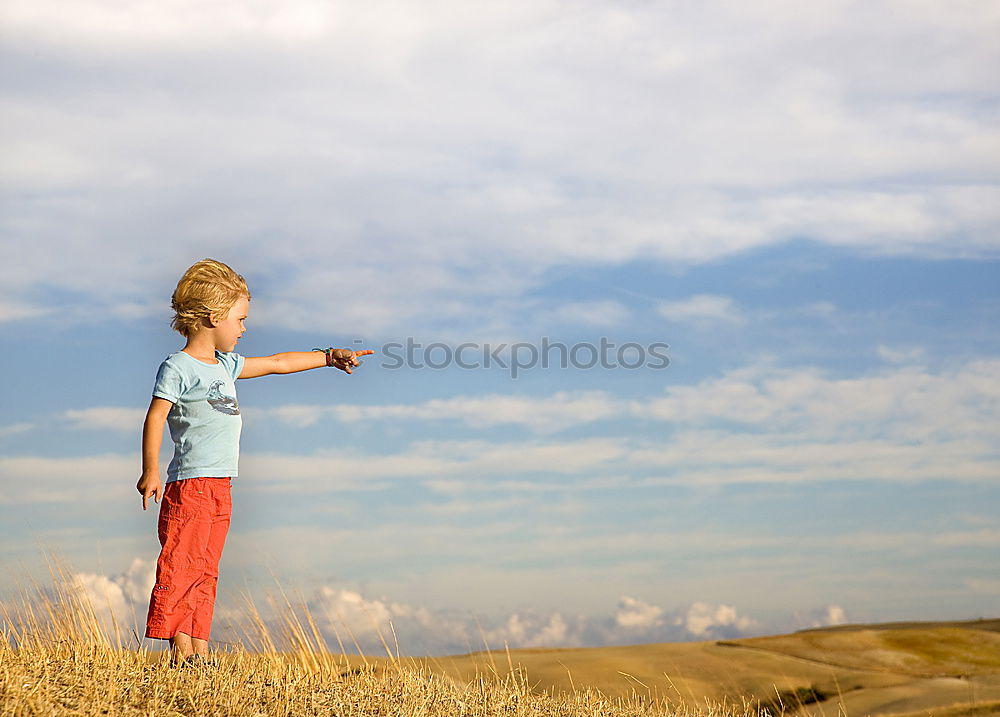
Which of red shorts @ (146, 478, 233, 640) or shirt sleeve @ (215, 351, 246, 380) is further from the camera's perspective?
shirt sleeve @ (215, 351, 246, 380)

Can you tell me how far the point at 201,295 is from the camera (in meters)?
4.89

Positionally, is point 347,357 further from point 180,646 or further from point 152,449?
point 180,646

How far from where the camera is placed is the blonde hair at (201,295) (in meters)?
4.89

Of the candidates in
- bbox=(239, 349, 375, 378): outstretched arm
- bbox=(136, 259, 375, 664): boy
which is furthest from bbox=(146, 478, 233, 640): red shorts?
bbox=(239, 349, 375, 378): outstretched arm

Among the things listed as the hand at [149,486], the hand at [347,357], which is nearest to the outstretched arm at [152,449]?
the hand at [149,486]

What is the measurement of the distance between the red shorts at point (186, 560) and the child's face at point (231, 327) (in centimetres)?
70

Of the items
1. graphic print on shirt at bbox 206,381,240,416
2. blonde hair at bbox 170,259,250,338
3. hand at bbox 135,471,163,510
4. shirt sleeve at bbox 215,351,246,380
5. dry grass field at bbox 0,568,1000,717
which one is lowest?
dry grass field at bbox 0,568,1000,717

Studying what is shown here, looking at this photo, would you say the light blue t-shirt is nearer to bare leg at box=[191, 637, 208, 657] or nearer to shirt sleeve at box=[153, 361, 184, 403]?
shirt sleeve at box=[153, 361, 184, 403]

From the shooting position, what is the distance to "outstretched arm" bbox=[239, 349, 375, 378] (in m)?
5.20

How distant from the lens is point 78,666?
4.43m

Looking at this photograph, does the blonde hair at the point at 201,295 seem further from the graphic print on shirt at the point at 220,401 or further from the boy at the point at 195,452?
the graphic print on shirt at the point at 220,401

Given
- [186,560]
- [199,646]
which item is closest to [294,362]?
[186,560]

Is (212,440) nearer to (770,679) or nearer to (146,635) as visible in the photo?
(146,635)

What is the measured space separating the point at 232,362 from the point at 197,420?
44 centimetres
